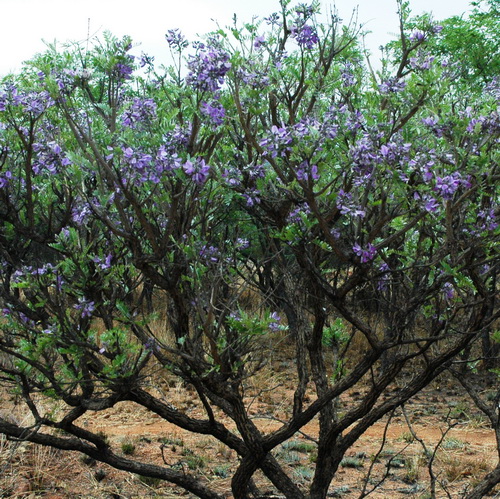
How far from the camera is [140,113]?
3.52 m

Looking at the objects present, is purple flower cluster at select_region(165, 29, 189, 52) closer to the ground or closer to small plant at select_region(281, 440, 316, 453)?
the ground

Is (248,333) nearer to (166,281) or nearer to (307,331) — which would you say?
(166,281)

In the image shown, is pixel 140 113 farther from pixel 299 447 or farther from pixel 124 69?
pixel 299 447

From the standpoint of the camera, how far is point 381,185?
3330mm

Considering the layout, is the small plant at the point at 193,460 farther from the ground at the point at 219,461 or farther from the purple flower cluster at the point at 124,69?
the purple flower cluster at the point at 124,69

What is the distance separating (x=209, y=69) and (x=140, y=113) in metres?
0.61

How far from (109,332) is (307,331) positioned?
1502 mm

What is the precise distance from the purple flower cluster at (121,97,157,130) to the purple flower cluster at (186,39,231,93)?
0.41 meters

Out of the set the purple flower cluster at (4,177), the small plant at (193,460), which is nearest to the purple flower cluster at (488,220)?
the purple flower cluster at (4,177)

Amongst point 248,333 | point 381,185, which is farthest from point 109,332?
point 381,185

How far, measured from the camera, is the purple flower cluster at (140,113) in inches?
138

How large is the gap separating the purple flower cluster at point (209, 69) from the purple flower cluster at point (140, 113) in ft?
1.33

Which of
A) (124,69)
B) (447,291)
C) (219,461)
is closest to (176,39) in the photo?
(124,69)

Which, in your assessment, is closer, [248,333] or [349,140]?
[248,333]
